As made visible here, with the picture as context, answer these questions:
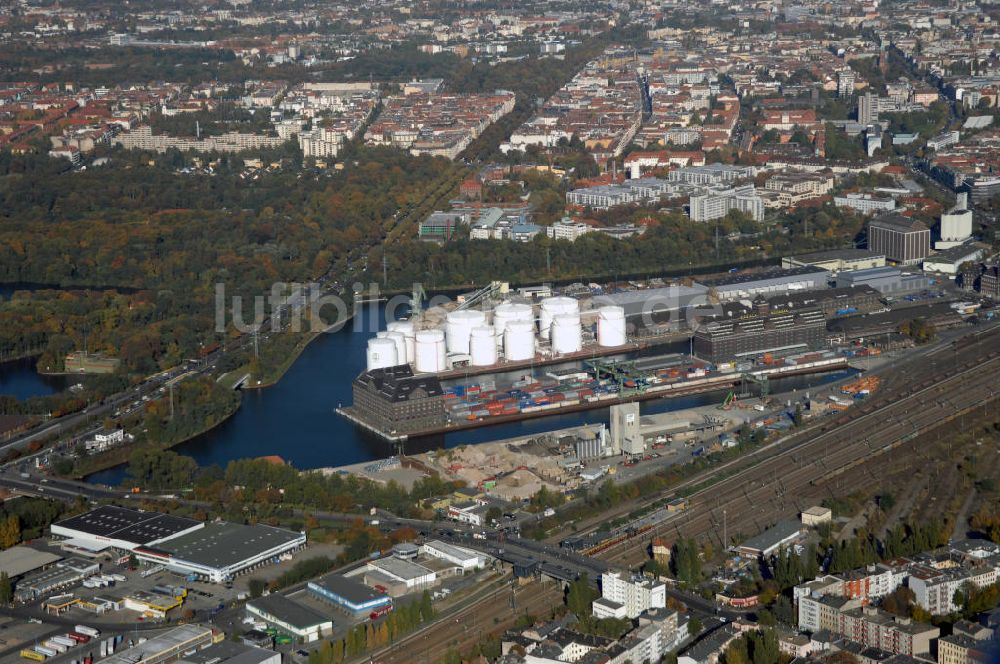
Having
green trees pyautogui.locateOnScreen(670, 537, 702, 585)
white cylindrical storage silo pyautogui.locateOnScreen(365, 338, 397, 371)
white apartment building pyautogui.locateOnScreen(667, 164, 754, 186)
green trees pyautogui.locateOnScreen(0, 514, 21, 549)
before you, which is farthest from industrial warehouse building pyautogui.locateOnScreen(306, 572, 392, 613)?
white apartment building pyautogui.locateOnScreen(667, 164, 754, 186)

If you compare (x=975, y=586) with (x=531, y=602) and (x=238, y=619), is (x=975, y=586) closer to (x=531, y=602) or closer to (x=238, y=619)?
(x=531, y=602)

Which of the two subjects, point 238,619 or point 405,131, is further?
point 405,131

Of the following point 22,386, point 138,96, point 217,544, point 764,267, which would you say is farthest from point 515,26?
point 217,544

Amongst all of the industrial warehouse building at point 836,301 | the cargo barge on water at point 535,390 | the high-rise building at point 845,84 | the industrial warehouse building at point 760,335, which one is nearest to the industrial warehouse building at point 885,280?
the industrial warehouse building at point 836,301

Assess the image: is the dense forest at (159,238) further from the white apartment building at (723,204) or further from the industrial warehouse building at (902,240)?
the industrial warehouse building at (902,240)

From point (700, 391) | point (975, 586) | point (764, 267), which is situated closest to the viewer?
point (975, 586)

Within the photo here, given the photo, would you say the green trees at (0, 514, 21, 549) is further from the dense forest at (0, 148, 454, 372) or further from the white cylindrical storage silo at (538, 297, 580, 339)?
the white cylindrical storage silo at (538, 297, 580, 339)

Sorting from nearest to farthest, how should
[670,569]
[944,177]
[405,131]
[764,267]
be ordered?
[670,569] → [764,267] → [944,177] → [405,131]
